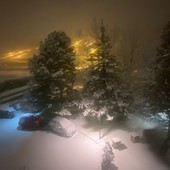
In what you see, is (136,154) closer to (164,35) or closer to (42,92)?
(164,35)

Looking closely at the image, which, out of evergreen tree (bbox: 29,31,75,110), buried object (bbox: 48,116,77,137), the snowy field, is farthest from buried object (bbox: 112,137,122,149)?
evergreen tree (bbox: 29,31,75,110)

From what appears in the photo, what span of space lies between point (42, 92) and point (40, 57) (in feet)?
12.9

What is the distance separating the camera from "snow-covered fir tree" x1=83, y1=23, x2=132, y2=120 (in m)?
24.1

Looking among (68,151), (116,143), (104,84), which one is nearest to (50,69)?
(104,84)

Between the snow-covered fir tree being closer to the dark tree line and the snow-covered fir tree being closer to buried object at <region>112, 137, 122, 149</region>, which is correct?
the dark tree line

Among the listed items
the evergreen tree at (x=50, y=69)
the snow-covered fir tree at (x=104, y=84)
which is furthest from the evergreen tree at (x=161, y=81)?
the evergreen tree at (x=50, y=69)

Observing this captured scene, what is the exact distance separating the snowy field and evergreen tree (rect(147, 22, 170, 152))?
446cm

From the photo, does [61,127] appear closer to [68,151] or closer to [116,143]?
[68,151]

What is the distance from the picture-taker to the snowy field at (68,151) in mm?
20562

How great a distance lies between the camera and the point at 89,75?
25.2m

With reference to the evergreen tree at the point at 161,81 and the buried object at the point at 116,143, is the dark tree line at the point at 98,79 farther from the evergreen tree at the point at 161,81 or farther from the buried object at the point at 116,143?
the buried object at the point at 116,143

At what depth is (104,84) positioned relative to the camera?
24938mm

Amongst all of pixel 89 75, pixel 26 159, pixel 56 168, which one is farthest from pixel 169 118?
pixel 26 159

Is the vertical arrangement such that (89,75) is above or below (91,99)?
above
